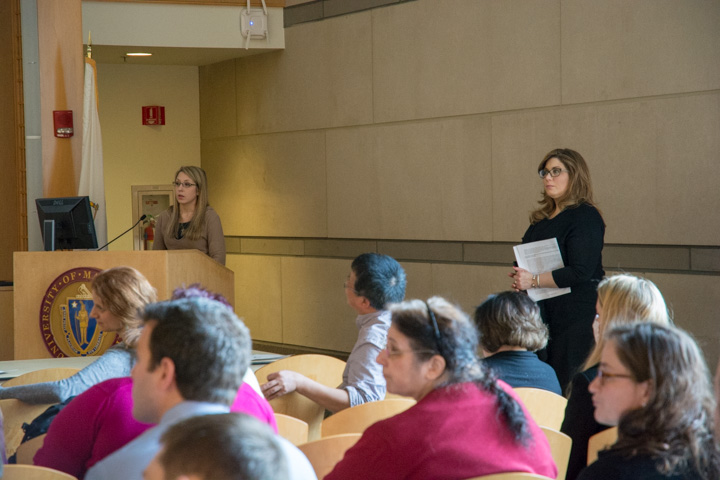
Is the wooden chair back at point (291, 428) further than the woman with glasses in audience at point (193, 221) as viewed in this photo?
No

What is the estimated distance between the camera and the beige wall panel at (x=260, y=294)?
844 cm

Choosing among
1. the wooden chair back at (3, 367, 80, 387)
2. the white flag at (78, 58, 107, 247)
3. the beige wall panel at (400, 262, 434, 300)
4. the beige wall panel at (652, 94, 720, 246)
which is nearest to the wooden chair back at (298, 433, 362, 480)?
the wooden chair back at (3, 367, 80, 387)

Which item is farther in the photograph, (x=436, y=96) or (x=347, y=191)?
(x=347, y=191)

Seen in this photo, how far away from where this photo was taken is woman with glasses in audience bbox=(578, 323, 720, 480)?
65.1 inches

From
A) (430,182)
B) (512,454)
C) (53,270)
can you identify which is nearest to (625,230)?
(430,182)

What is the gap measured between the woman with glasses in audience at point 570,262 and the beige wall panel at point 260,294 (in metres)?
4.36

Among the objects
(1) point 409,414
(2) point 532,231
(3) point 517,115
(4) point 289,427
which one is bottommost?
(4) point 289,427

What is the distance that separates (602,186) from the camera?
225 inches

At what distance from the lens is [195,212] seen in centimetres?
615

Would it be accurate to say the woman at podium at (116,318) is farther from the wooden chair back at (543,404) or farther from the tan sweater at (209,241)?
the tan sweater at (209,241)

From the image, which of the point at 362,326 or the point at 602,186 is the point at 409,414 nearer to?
the point at 362,326

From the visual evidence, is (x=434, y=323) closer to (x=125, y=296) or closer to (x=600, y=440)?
(x=600, y=440)

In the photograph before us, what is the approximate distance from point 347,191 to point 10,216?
9.45ft

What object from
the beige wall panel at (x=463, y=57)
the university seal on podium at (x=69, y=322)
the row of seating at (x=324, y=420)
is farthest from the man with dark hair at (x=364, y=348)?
the beige wall panel at (x=463, y=57)
